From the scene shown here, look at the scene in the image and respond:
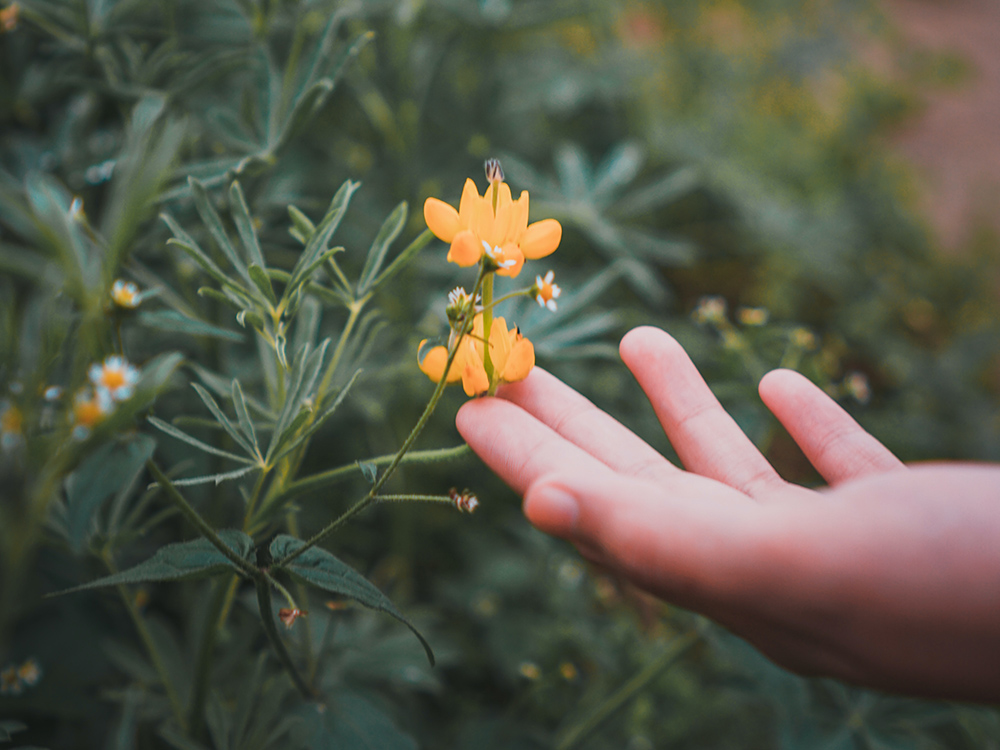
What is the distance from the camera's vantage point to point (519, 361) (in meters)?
0.60

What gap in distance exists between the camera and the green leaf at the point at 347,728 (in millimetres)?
645

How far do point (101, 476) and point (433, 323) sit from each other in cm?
53

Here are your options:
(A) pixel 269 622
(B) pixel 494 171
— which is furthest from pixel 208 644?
(B) pixel 494 171

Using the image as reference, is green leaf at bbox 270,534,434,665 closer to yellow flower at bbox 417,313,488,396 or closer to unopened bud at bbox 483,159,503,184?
yellow flower at bbox 417,313,488,396

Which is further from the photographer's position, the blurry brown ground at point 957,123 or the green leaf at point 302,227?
the blurry brown ground at point 957,123

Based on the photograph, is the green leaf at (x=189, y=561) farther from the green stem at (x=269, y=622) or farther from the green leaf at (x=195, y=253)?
the green leaf at (x=195, y=253)

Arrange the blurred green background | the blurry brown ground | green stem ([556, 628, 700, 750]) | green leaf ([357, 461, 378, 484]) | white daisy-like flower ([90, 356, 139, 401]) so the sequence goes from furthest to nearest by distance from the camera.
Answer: the blurry brown ground → green stem ([556, 628, 700, 750]) → the blurred green background → green leaf ([357, 461, 378, 484]) → white daisy-like flower ([90, 356, 139, 401])

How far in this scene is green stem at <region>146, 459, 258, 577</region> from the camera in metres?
0.43

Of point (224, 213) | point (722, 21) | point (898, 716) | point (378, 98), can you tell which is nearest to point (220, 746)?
point (224, 213)

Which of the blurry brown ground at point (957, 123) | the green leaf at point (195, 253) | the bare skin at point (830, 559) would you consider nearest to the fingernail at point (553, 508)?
the bare skin at point (830, 559)

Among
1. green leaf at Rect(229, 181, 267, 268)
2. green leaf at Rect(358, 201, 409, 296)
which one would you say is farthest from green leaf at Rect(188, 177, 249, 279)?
green leaf at Rect(358, 201, 409, 296)

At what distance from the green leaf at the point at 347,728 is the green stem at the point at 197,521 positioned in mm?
268

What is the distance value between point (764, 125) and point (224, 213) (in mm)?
2538

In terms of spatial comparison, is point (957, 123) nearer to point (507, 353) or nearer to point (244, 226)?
point (507, 353)
